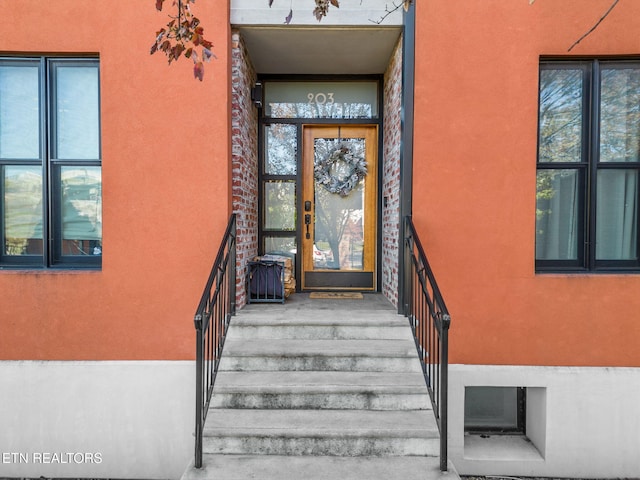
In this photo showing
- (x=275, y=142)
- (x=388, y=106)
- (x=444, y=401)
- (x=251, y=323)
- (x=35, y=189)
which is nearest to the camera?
(x=444, y=401)

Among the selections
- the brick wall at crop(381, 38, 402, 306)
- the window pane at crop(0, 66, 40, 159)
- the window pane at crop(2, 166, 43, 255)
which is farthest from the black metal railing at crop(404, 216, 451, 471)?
the window pane at crop(0, 66, 40, 159)

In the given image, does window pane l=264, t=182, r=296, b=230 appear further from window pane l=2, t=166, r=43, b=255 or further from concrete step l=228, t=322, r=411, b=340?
window pane l=2, t=166, r=43, b=255

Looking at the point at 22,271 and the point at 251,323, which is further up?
the point at 22,271

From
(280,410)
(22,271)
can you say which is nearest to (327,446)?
(280,410)

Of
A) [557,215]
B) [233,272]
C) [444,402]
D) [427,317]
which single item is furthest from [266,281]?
[557,215]

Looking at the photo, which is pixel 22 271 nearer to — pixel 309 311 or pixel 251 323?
pixel 251 323

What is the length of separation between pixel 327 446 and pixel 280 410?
0.42 metres

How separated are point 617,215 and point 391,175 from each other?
2112 millimetres

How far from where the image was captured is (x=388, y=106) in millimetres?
4301

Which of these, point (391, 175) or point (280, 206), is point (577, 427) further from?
point (280, 206)

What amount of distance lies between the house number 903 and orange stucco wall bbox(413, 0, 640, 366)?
153 cm

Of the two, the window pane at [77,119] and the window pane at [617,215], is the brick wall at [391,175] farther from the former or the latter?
the window pane at [77,119]

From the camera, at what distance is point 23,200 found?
3564 mm

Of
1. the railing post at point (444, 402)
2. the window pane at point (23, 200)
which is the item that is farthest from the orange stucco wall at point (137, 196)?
the railing post at point (444, 402)
